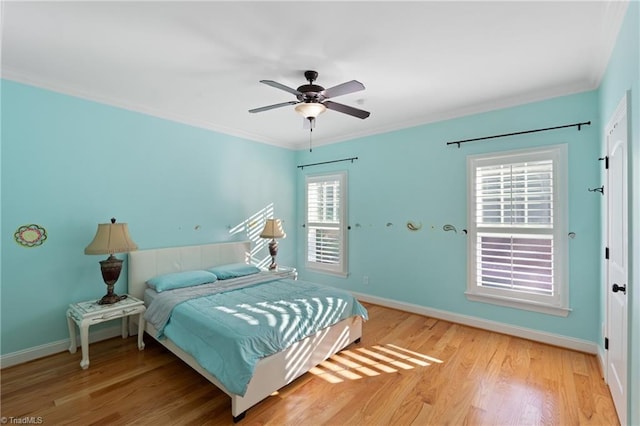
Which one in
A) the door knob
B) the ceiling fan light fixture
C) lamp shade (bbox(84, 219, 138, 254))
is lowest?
the door knob

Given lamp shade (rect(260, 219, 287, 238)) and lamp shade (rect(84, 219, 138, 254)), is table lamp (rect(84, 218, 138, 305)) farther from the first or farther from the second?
lamp shade (rect(260, 219, 287, 238))

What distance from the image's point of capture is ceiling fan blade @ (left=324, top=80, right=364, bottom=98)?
2.20 metres

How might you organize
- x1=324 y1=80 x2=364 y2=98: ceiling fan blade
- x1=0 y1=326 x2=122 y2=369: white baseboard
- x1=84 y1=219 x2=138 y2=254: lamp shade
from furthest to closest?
x1=84 y1=219 x2=138 y2=254: lamp shade → x1=0 y1=326 x2=122 y2=369: white baseboard → x1=324 y1=80 x2=364 y2=98: ceiling fan blade

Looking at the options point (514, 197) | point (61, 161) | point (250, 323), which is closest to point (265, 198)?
point (61, 161)

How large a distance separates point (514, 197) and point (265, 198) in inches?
141

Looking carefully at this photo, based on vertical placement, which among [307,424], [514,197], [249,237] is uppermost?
[514,197]

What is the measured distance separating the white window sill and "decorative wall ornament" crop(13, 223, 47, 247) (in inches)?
185

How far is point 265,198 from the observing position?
5059mm

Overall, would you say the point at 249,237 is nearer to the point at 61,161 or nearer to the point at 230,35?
the point at 61,161

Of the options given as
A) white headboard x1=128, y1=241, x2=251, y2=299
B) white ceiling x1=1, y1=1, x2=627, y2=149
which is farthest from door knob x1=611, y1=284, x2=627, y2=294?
white headboard x1=128, y1=241, x2=251, y2=299

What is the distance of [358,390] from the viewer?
237 centimetres

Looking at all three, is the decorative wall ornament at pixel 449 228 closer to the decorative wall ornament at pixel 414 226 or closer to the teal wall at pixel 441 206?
the teal wall at pixel 441 206

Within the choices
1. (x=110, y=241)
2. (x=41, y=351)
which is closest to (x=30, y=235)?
(x=110, y=241)

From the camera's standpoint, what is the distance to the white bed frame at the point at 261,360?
2141 millimetres
